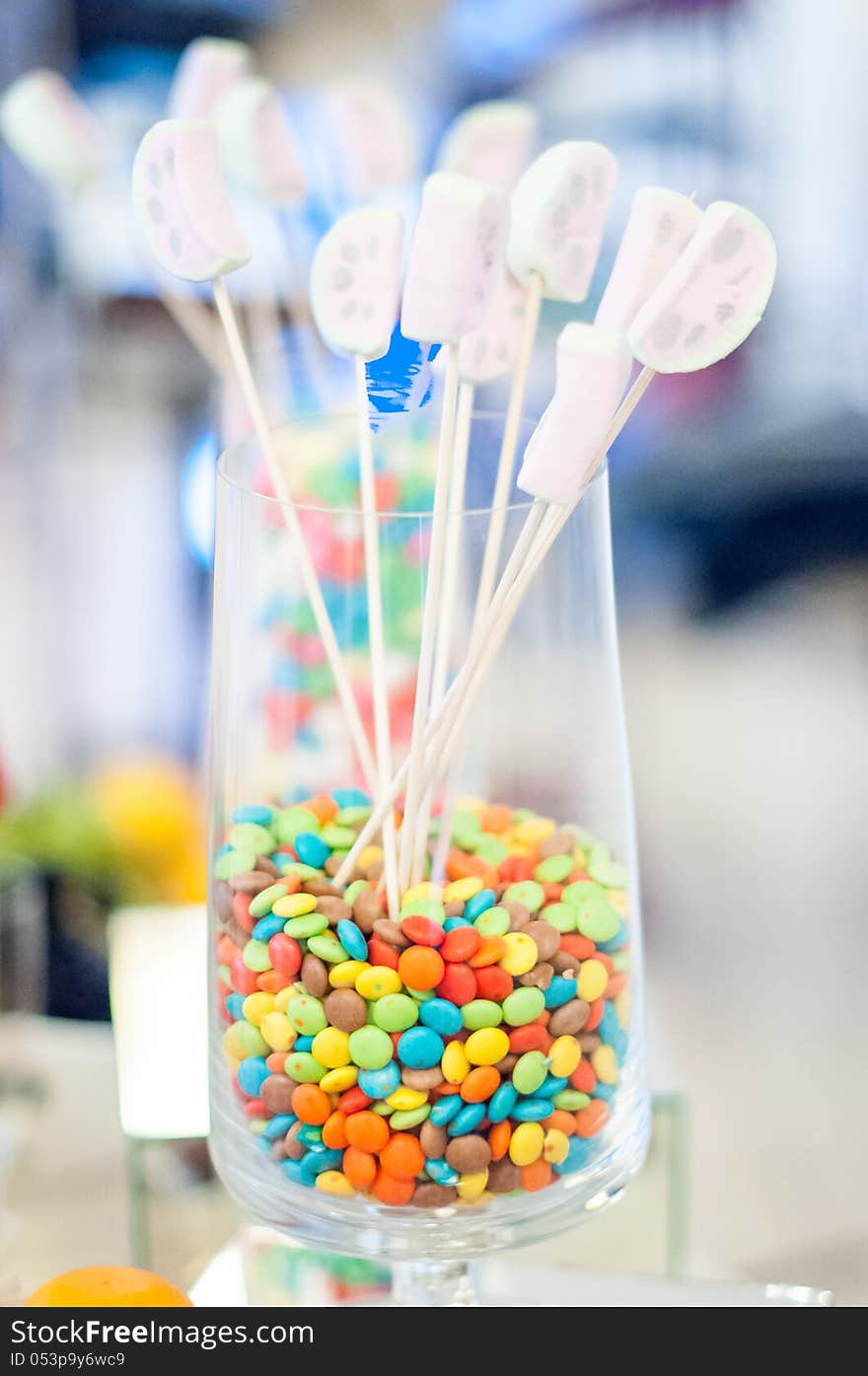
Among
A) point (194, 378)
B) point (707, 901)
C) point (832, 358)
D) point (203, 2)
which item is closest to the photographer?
point (707, 901)

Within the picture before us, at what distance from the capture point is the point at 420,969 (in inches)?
18.2

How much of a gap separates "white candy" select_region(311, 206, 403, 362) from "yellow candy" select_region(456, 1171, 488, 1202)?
0.28 metres

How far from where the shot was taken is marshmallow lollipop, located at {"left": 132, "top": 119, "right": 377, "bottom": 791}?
473 millimetres

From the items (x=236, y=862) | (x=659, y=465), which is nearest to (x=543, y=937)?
(x=236, y=862)

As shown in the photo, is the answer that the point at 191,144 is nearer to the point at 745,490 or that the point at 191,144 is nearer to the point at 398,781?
the point at 398,781

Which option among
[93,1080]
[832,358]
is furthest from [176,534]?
[93,1080]

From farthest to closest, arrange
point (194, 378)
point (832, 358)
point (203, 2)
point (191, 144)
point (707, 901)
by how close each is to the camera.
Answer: point (194, 378), point (832, 358), point (203, 2), point (707, 901), point (191, 144)

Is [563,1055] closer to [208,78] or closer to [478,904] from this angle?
[478,904]

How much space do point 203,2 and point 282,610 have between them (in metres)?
1.98

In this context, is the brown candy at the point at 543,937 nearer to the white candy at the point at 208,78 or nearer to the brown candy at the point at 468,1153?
the brown candy at the point at 468,1153

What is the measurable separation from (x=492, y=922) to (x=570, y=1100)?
0.23 feet

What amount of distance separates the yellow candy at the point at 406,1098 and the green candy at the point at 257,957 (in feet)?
0.20

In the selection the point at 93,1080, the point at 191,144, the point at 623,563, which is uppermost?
the point at 191,144
